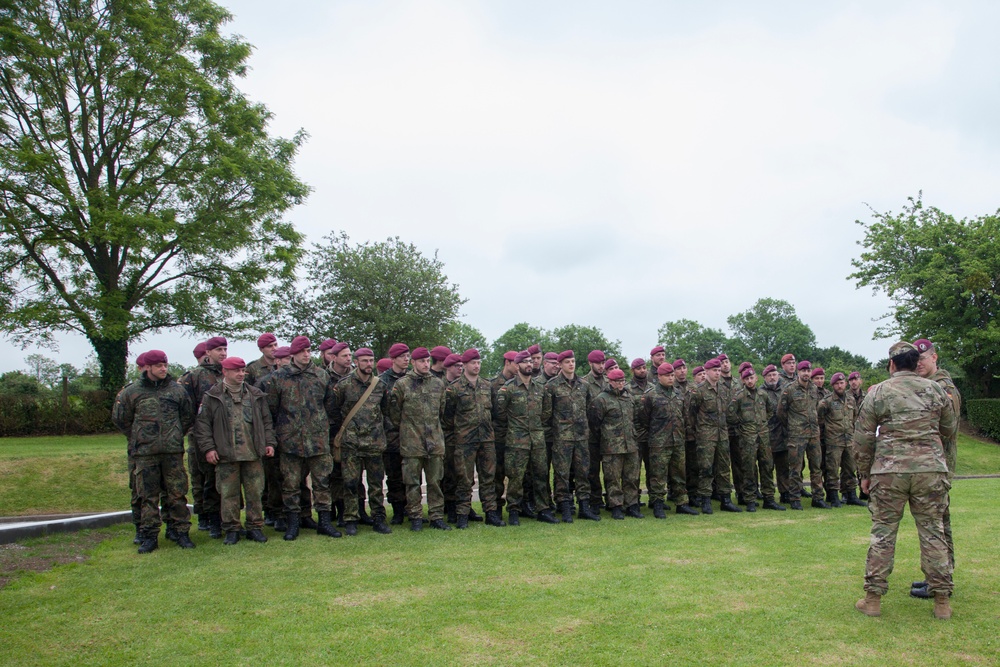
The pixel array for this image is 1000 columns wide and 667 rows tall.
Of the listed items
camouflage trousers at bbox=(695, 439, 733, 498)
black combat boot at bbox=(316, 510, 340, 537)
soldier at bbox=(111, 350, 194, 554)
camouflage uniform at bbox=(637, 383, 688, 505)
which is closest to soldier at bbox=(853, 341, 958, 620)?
camouflage uniform at bbox=(637, 383, 688, 505)

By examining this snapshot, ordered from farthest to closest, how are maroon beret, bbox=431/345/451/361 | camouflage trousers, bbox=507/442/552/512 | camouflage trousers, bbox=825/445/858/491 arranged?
camouflage trousers, bbox=825/445/858/491 < maroon beret, bbox=431/345/451/361 < camouflage trousers, bbox=507/442/552/512

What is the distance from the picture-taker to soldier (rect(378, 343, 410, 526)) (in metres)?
8.56

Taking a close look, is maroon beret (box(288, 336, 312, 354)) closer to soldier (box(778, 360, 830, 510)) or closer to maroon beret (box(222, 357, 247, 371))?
maroon beret (box(222, 357, 247, 371))

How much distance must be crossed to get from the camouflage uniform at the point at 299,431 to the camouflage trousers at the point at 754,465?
5.85 metres

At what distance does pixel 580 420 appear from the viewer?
359 inches

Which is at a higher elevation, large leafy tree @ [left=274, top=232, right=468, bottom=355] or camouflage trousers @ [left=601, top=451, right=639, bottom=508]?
large leafy tree @ [left=274, top=232, right=468, bottom=355]

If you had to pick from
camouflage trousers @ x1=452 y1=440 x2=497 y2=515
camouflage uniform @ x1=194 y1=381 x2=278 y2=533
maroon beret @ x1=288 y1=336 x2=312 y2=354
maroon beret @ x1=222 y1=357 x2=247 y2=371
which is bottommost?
camouflage trousers @ x1=452 y1=440 x2=497 y2=515

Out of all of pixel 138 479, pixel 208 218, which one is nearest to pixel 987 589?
pixel 138 479

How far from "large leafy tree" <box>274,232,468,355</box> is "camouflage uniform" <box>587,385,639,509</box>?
21561mm

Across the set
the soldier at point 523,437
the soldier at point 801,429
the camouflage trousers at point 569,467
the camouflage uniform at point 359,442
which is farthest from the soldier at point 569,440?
the soldier at point 801,429

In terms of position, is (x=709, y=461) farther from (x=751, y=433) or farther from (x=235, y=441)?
(x=235, y=441)

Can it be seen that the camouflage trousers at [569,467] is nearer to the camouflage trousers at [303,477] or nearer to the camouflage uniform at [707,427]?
the camouflage uniform at [707,427]

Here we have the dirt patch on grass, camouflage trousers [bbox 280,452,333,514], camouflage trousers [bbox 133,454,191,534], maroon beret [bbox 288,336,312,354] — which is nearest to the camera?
the dirt patch on grass

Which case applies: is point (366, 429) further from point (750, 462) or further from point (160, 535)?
point (750, 462)
